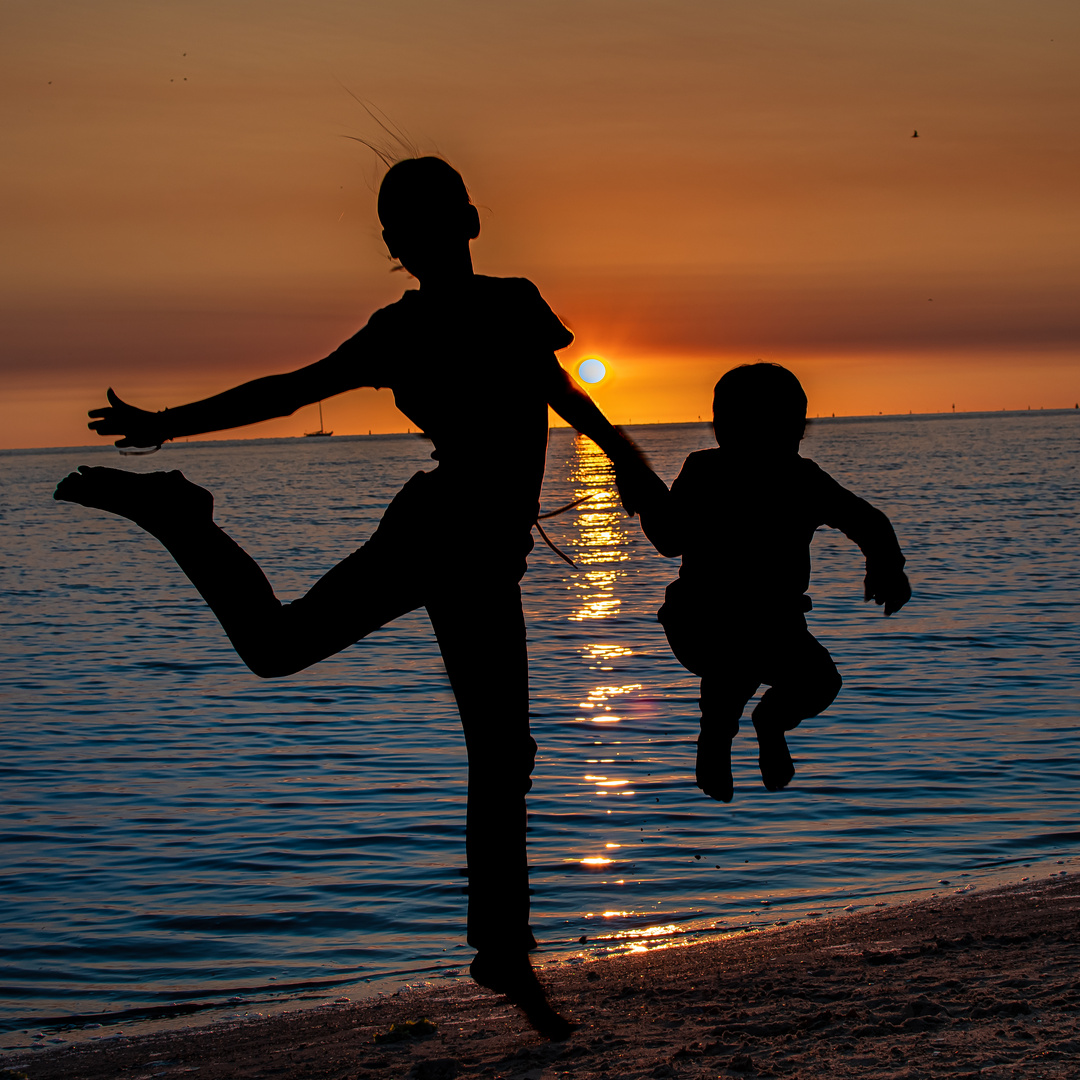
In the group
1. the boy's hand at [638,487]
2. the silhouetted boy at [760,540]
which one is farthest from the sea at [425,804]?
the silhouetted boy at [760,540]

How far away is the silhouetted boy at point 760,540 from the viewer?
12.3ft

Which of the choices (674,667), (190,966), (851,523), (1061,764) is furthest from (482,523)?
(674,667)

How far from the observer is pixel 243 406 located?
3.29 m

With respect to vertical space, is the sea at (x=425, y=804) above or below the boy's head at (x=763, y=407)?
below

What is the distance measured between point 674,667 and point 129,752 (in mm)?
8062

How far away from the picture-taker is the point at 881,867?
8.92 metres

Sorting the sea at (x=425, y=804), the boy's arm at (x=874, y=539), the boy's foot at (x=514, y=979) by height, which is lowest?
the sea at (x=425, y=804)

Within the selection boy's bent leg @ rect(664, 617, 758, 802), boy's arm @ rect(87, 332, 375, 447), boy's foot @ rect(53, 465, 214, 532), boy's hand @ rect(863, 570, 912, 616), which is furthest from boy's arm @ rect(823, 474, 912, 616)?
boy's foot @ rect(53, 465, 214, 532)

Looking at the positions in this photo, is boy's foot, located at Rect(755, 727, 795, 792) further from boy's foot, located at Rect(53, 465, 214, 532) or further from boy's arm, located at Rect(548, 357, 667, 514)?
boy's foot, located at Rect(53, 465, 214, 532)

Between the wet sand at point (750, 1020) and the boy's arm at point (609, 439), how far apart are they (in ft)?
7.17

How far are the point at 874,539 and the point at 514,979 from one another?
1777 mm

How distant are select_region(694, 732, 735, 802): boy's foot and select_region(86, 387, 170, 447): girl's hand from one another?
6.46ft

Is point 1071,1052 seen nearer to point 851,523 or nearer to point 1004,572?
point 851,523

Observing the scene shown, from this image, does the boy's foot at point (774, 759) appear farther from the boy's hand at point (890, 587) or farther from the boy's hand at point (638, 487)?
the boy's hand at point (638, 487)
